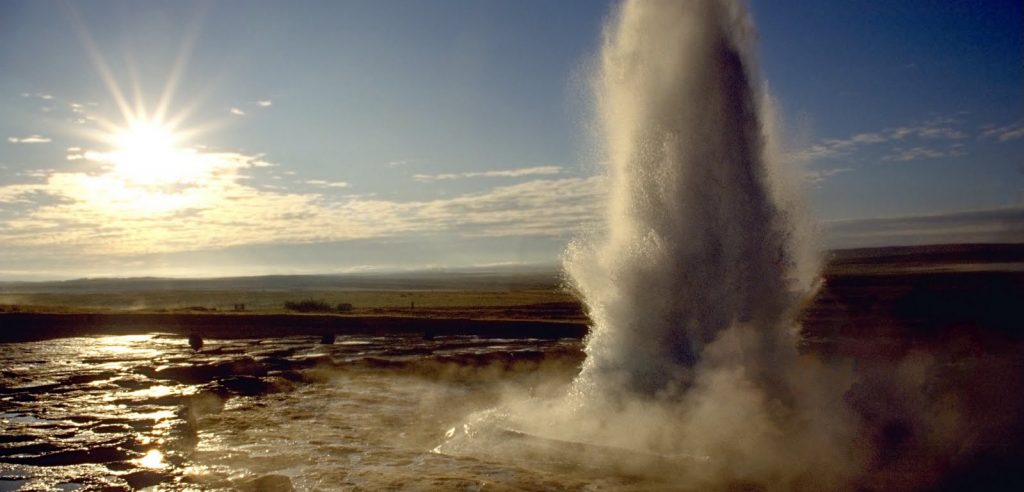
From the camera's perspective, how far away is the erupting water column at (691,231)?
34.1 feet

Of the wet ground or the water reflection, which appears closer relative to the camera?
the wet ground

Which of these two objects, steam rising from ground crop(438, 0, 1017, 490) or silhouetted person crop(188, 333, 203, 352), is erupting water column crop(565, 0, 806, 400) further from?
silhouetted person crop(188, 333, 203, 352)

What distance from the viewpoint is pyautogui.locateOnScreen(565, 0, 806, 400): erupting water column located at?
10.4 metres

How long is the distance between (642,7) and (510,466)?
8651mm

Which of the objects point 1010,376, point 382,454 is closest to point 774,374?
point 382,454

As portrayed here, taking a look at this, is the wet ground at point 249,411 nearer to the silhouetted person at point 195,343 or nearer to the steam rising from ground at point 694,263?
the silhouetted person at point 195,343

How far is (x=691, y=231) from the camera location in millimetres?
10719

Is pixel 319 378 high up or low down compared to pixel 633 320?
down

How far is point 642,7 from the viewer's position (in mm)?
12211

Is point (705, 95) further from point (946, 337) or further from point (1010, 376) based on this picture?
point (946, 337)

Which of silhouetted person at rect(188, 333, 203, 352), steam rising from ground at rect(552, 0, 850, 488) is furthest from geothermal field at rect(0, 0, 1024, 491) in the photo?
silhouetted person at rect(188, 333, 203, 352)

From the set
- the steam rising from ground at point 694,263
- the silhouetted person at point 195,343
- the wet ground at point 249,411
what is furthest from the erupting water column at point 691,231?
the silhouetted person at point 195,343

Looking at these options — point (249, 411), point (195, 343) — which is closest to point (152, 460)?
point (249, 411)

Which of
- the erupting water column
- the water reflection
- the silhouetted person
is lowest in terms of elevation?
the water reflection
